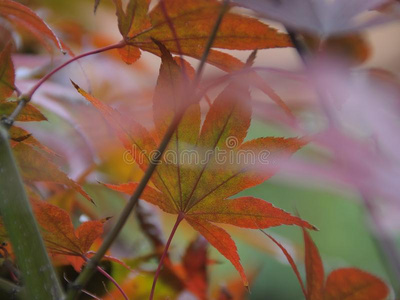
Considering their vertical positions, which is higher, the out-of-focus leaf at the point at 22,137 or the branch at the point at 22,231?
the out-of-focus leaf at the point at 22,137

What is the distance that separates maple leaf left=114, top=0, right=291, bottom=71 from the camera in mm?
216

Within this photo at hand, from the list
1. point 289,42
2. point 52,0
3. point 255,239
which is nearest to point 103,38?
point 52,0

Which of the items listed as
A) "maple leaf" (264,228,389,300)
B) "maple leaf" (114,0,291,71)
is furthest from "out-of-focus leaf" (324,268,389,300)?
"maple leaf" (114,0,291,71)

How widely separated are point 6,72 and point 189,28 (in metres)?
0.08

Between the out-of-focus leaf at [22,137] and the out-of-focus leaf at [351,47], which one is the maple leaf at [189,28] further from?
the out-of-focus leaf at [351,47]

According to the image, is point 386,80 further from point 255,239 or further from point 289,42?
point 255,239

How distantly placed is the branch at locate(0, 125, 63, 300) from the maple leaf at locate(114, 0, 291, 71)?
0.08 meters

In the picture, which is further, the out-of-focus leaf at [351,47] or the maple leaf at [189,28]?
the out-of-focus leaf at [351,47]

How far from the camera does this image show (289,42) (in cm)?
22

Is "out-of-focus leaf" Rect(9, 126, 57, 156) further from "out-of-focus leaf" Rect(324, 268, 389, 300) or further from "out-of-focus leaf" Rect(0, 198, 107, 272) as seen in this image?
"out-of-focus leaf" Rect(324, 268, 389, 300)

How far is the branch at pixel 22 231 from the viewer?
178mm

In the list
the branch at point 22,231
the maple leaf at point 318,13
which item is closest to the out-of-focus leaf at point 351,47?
the maple leaf at point 318,13

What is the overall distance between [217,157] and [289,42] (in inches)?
2.4

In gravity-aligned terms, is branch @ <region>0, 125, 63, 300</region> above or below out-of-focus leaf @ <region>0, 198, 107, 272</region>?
below
